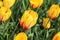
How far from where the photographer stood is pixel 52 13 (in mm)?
991

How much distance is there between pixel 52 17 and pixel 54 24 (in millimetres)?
67

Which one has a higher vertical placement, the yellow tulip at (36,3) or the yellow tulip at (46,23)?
the yellow tulip at (36,3)

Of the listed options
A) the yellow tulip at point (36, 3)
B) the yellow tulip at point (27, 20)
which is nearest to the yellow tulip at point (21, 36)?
the yellow tulip at point (27, 20)

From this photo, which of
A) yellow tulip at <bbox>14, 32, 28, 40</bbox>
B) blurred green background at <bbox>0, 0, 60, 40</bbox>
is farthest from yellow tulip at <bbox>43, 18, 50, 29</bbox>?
yellow tulip at <bbox>14, 32, 28, 40</bbox>

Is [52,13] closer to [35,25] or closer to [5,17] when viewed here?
[35,25]

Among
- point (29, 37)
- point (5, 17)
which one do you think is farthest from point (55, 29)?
point (5, 17)

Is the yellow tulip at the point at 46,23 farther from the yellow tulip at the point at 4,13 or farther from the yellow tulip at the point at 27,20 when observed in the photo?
the yellow tulip at the point at 4,13

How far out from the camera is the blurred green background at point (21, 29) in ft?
3.22

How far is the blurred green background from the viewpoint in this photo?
3.22 feet

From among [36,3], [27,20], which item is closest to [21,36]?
[27,20]

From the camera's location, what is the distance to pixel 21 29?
988mm

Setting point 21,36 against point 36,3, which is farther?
point 36,3

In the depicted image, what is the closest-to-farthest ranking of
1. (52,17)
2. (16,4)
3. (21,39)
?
(21,39) → (52,17) → (16,4)

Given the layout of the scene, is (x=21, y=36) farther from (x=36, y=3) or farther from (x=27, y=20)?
(x=36, y=3)
